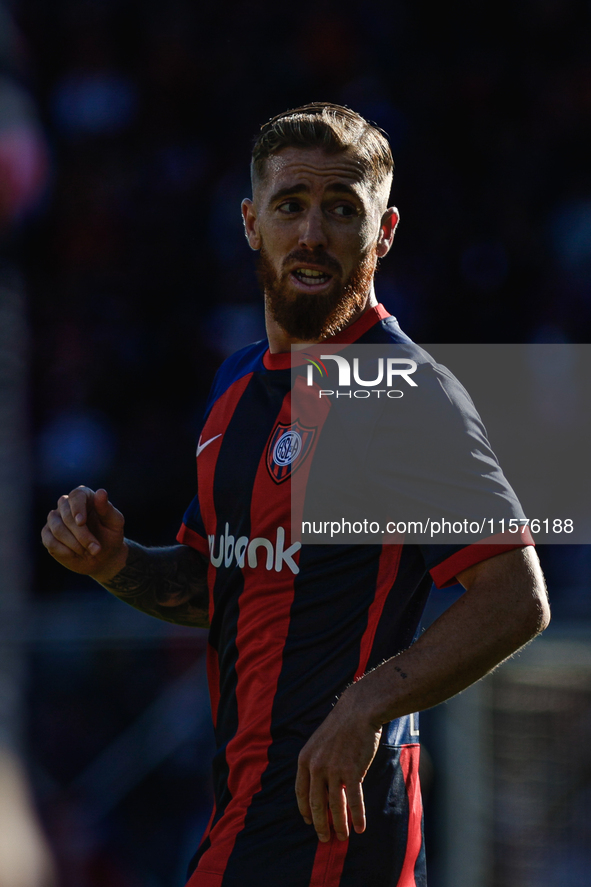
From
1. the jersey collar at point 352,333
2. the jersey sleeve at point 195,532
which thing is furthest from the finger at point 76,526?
the jersey collar at point 352,333

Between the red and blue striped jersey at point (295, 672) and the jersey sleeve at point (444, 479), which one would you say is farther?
the red and blue striped jersey at point (295, 672)

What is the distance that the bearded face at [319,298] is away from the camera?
2.39m

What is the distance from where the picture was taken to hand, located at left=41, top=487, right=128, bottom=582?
2367mm

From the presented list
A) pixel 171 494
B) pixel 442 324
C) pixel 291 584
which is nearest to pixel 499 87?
pixel 442 324

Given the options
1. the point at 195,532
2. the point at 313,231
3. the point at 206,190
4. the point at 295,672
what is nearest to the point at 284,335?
the point at 313,231

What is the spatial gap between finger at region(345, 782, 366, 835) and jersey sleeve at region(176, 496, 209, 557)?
0.91 meters

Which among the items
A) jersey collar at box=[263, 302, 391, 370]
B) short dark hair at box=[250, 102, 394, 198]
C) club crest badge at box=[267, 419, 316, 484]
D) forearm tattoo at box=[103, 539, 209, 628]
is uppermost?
short dark hair at box=[250, 102, 394, 198]

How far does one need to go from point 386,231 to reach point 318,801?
4.67 ft

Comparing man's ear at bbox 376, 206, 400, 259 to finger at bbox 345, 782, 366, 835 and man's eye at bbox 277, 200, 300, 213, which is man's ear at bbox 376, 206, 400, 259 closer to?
man's eye at bbox 277, 200, 300, 213

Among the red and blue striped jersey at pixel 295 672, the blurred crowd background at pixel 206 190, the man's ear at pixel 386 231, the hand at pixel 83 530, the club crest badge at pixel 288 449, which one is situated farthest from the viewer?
the blurred crowd background at pixel 206 190

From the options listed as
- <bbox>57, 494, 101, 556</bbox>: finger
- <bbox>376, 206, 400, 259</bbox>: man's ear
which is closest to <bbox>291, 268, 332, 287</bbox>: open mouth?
<bbox>376, 206, 400, 259</bbox>: man's ear

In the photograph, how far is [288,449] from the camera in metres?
2.30

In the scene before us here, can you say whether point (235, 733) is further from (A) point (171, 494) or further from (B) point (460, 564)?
(A) point (171, 494)

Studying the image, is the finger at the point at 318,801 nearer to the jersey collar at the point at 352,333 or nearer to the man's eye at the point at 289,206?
the jersey collar at the point at 352,333
